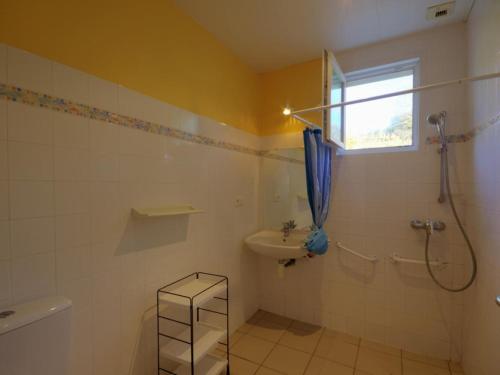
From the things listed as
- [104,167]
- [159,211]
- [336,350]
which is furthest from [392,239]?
[104,167]

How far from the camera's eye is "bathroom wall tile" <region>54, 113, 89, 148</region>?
1108 millimetres

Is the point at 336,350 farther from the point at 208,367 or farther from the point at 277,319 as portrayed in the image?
the point at 208,367

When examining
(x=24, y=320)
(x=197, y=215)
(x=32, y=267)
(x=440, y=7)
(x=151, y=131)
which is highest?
(x=440, y=7)

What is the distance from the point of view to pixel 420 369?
5.98 feet

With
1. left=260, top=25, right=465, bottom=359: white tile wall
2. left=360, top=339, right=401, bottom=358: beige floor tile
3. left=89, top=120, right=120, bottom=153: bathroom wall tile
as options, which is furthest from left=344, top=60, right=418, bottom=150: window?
left=89, top=120, right=120, bottom=153: bathroom wall tile

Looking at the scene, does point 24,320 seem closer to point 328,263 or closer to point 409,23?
point 328,263

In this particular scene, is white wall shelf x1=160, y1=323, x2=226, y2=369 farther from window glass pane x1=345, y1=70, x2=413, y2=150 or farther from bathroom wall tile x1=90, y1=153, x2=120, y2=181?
window glass pane x1=345, y1=70, x2=413, y2=150

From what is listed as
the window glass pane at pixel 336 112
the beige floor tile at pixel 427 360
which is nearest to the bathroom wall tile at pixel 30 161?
the window glass pane at pixel 336 112

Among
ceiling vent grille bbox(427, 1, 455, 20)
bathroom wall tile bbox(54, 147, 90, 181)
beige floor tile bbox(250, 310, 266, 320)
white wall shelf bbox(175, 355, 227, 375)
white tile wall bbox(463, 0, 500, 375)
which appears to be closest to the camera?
bathroom wall tile bbox(54, 147, 90, 181)

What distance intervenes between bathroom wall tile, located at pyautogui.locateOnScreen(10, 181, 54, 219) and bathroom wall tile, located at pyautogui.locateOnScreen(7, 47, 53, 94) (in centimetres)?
40

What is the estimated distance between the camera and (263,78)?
2.70 meters

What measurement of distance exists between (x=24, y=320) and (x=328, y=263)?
213 cm

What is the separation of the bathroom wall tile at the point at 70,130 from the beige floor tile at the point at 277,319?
7.33ft

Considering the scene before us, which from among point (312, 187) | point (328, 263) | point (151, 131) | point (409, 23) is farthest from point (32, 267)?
point (409, 23)
